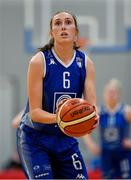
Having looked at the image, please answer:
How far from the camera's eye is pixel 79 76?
378 cm

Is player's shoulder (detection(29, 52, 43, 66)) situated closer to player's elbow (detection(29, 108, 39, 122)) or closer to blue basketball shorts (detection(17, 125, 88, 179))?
player's elbow (detection(29, 108, 39, 122))

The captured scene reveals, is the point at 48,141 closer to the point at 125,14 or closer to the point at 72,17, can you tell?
the point at 72,17

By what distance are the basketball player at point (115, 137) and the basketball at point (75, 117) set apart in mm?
3441

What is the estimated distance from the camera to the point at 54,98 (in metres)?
3.71

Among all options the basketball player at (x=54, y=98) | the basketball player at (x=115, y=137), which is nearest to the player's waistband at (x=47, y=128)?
the basketball player at (x=54, y=98)

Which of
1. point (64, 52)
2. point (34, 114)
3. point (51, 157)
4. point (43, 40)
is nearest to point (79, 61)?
point (64, 52)

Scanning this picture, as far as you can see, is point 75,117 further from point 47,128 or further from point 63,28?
point 63,28

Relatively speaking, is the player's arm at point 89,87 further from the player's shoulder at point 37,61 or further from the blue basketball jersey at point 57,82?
the player's shoulder at point 37,61

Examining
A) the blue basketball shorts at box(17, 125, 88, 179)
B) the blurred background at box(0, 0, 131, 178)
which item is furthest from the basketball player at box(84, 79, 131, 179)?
the blue basketball shorts at box(17, 125, 88, 179)

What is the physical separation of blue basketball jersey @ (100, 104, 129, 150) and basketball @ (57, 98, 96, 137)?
3499 mm

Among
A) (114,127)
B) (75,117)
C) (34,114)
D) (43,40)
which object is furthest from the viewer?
(43,40)

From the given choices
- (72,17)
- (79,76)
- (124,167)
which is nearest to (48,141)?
(79,76)

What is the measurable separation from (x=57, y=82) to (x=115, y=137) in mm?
3490

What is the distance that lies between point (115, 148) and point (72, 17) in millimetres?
3519
